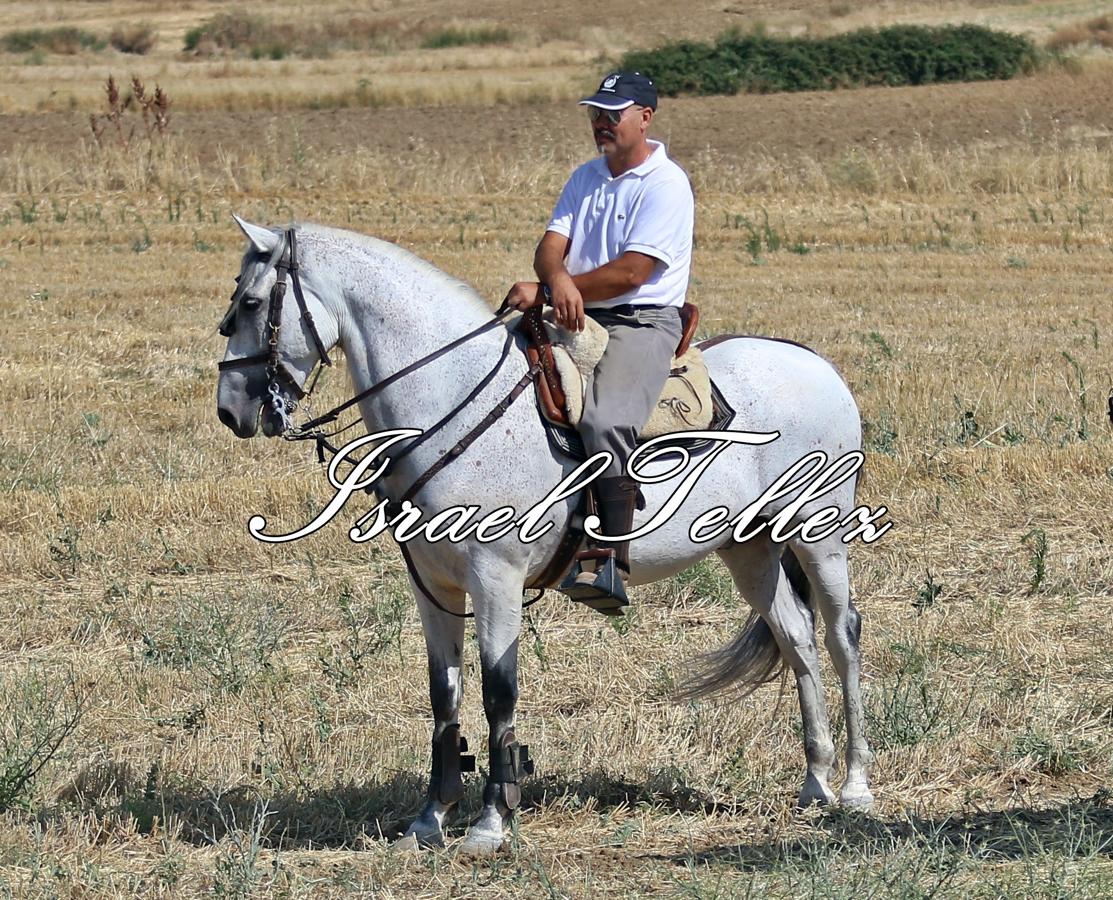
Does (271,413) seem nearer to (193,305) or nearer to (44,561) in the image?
(44,561)

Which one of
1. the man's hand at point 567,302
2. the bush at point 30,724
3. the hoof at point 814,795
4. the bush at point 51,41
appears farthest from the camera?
the bush at point 51,41

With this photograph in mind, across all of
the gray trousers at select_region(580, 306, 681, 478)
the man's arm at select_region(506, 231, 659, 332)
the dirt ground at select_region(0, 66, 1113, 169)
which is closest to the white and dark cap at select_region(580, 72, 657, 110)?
the man's arm at select_region(506, 231, 659, 332)

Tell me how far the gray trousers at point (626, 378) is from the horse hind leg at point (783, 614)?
3.40ft

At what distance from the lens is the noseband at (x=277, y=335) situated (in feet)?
19.8

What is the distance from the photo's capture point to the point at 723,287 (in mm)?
19000

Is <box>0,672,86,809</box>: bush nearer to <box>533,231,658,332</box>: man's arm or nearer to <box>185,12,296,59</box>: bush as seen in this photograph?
<box>533,231,658,332</box>: man's arm

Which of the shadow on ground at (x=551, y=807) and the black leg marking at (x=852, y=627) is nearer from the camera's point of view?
the shadow on ground at (x=551, y=807)

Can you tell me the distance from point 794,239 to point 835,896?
18.9 m

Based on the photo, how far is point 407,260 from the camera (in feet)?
20.7

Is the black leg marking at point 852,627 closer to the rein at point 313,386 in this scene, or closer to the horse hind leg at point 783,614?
the horse hind leg at point 783,614

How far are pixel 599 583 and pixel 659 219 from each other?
1.38 metres

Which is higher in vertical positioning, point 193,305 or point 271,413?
point 271,413

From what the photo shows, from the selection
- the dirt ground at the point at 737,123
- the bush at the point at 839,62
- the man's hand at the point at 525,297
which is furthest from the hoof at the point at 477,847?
the bush at the point at 839,62

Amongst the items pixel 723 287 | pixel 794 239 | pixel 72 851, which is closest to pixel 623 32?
pixel 794 239
